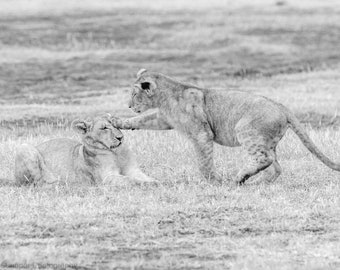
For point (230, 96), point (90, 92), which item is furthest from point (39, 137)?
point (90, 92)

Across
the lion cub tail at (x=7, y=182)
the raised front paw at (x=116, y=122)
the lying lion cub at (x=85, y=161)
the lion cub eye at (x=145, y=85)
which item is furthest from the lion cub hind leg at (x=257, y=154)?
the lion cub tail at (x=7, y=182)

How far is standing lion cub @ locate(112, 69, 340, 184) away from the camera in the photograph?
1025cm

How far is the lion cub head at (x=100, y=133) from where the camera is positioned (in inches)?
423

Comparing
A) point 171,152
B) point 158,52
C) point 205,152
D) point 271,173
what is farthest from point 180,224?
point 158,52

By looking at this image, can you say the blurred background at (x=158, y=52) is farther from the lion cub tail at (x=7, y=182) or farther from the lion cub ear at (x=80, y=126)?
the lion cub ear at (x=80, y=126)

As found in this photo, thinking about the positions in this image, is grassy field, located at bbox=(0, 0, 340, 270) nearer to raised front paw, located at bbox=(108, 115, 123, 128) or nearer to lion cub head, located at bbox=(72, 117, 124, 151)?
lion cub head, located at bbox=(72, 117, 124, 151)

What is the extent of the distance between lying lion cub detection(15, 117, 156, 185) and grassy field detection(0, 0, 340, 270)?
365mm

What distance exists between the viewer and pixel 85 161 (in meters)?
10.8

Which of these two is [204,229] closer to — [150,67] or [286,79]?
[286,79]

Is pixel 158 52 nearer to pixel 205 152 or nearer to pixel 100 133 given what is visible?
pixel 100 133

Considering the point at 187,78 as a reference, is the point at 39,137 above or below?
above

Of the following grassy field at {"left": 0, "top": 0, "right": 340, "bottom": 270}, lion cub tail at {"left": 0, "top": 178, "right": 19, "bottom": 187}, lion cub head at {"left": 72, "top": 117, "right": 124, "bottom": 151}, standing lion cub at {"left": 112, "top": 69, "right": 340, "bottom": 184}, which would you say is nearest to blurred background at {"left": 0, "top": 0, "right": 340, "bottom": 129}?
grassy field at {"left": 0, "top": 0, "right": 340, "bottom": 270}

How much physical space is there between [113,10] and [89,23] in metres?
6.26

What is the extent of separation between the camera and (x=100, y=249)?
793cm
